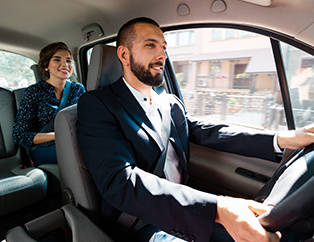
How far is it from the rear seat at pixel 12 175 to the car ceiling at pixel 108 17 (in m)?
0.69

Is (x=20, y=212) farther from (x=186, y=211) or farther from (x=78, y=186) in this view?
(x=186, y=211)

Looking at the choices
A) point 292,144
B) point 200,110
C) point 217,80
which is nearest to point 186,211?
point 292,144

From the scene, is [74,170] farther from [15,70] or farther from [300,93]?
[15,70]

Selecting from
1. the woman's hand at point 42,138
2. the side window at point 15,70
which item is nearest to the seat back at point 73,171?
the woman's hand at point 42,138

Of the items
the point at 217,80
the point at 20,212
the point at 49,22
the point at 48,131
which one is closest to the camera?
the point at 20,212

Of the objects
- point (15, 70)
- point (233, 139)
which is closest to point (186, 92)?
point (233, 139)

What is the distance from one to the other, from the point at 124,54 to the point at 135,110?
398 millimetres

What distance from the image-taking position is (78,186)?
1082mm

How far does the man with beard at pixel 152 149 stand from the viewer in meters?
0.79

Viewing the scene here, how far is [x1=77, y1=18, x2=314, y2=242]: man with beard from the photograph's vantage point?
0.79m

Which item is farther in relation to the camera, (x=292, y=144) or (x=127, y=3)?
(x=127, y=3)

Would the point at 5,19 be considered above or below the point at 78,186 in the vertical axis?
above

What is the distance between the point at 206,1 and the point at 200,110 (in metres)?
1.42

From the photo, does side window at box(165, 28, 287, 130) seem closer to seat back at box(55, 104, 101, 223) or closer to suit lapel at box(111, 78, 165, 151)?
suit lapel at box(111, 78, 165, 151)
